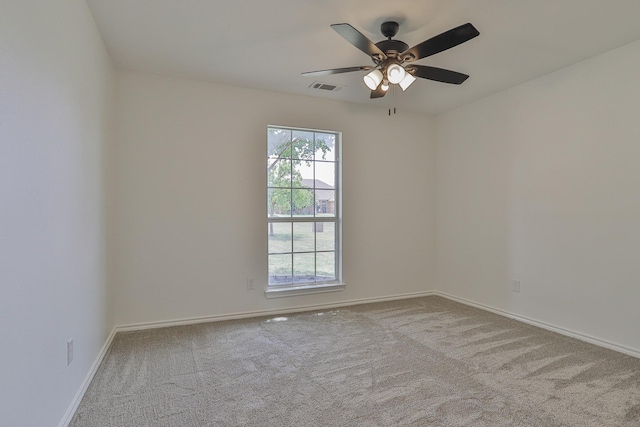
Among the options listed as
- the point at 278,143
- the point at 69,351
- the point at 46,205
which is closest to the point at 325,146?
the point at 278,143

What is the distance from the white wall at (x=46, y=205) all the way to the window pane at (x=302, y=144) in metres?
2.03

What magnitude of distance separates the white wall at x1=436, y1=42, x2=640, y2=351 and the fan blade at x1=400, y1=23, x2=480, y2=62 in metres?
1.79

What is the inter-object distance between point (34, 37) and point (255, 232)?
255 cm

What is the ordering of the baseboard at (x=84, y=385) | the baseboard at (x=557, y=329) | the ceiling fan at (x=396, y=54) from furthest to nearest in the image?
the baseboard at (x=557, y=329) < the ceiling fan at (x=396, y=54) < the baseboard at (x=84, y=385)

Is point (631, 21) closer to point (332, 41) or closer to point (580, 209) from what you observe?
point (580, 209)

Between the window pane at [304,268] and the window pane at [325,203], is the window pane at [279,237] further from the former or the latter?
the window pane at [325,203]

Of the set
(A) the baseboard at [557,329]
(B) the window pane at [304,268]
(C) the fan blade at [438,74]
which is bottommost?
(A) the baseboard at [557,329]

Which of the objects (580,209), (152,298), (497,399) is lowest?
(497,399)

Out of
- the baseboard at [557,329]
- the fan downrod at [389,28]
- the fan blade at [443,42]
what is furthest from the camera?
the baseboard at [557,329]

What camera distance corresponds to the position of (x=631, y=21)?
2.41 m

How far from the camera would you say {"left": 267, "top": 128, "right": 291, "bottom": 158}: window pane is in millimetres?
3900

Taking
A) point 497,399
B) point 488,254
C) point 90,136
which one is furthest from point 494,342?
point 90,136

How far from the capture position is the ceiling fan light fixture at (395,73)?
2.35 metres

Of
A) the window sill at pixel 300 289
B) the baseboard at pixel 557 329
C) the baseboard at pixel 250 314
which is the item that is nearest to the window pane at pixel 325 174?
the window sill at pixel 300 289
